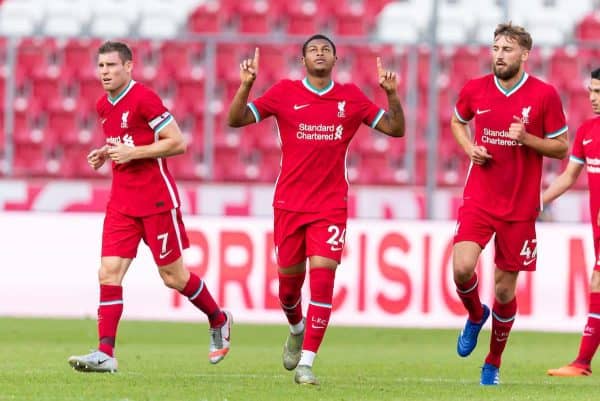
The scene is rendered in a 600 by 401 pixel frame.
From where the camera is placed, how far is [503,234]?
9.49 metres

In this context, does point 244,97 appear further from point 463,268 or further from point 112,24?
point 112,24

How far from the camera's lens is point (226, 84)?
18547 millimetres

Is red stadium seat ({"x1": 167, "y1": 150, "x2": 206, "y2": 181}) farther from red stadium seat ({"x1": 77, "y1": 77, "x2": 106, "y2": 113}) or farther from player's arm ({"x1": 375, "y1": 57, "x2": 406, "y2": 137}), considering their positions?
player's arm ({"x1": 375, "y1": 57, "x2": 406, "y2": 137})

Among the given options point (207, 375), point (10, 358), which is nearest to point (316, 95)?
point (207, 375)

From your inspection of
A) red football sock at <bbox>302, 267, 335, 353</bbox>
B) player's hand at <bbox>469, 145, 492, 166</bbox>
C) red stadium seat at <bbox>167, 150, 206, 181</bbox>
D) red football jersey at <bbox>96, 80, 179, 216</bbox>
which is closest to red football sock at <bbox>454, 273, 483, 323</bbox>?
player's hand at <bbox>469, 145, 492, 166</bbox>

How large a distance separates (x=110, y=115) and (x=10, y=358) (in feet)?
7.97

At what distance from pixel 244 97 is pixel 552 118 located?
1924mm

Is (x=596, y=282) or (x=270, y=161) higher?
(x=270, y=161)

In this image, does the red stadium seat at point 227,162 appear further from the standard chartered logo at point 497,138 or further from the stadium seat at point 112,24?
the standard chartered logo at point 497,138

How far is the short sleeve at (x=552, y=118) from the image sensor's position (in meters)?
9.36

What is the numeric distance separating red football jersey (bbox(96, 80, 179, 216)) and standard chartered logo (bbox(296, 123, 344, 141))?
871 millimetres

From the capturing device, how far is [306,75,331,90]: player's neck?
9.38 meters

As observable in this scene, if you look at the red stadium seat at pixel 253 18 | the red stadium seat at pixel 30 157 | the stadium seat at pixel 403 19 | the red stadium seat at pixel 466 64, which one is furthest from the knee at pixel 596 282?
the red stadium seat at pixel 253 18

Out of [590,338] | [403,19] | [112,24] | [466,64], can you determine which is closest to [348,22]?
[403,19]
